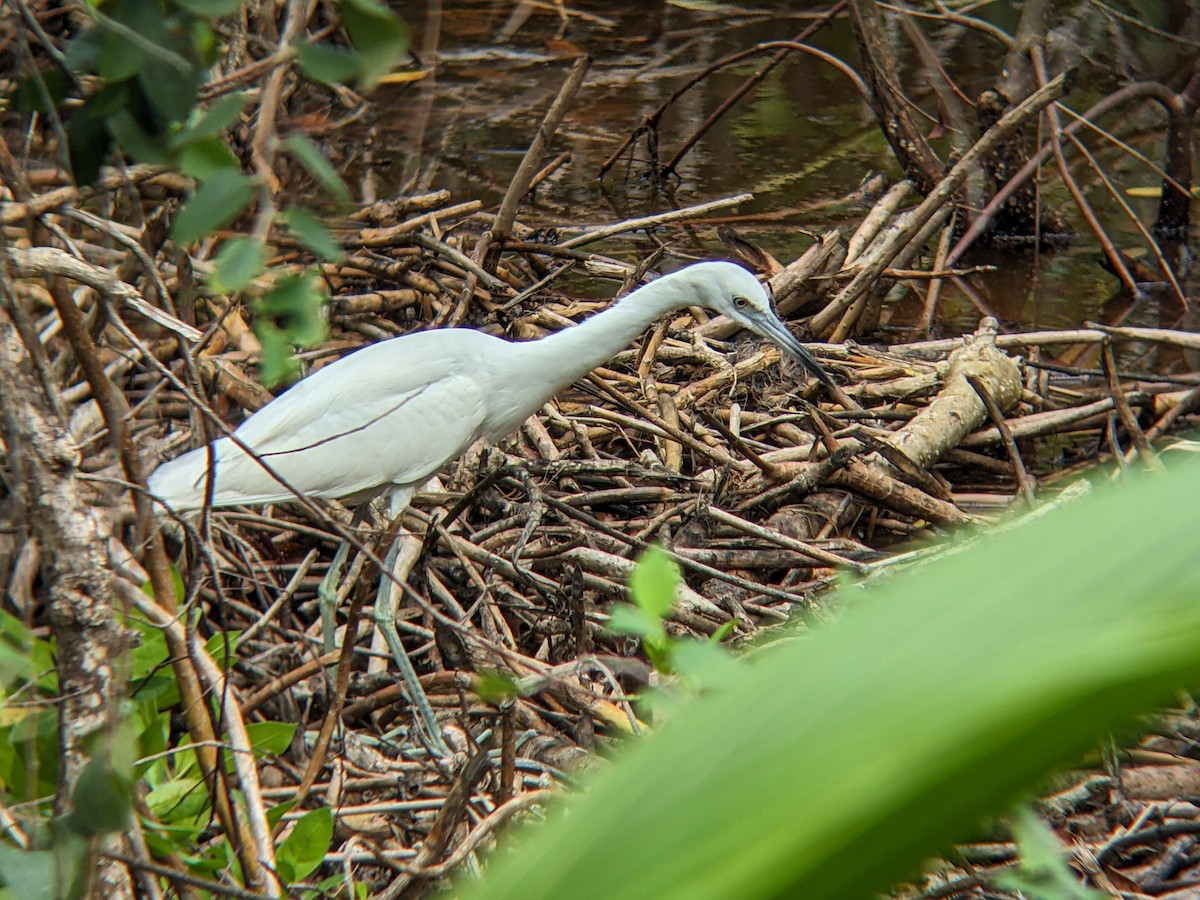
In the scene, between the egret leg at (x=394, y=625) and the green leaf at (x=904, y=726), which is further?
the egret leg at (x=394, y=625)

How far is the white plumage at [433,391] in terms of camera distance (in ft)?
10.2

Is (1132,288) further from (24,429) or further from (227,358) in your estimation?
(24,429)

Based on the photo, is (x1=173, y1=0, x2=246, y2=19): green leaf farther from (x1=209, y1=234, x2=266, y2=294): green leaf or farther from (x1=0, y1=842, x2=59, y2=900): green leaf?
(x1=0, y1=842, x2=59, y2=900): green leaf

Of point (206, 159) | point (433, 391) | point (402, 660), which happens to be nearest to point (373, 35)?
point (206, 159)

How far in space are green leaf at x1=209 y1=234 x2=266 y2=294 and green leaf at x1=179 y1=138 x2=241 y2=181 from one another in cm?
9

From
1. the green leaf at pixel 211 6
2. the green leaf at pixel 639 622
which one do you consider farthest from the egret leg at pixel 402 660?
the green leaf at pixel 211 6

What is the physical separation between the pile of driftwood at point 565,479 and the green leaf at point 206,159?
0.78 metres

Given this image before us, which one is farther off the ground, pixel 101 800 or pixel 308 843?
pixel 101 800

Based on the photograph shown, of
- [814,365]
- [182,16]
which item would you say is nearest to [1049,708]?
[182,16]

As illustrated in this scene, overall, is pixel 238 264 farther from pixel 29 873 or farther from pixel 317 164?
pixel 29 873

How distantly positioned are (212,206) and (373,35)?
19 cm

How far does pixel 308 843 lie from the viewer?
1634mm

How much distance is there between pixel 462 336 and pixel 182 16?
93.1 inches

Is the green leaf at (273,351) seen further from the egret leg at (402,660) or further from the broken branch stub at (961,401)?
the broken branch stub at (961,401)
